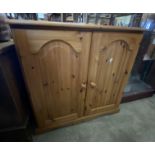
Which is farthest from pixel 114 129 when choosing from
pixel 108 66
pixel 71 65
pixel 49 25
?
pixel 49 25

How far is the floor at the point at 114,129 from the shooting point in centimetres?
132

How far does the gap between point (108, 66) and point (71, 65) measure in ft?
A: 1.43

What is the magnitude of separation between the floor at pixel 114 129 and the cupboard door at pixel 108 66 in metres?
0.21

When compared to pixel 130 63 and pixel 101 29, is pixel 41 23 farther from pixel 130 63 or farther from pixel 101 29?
pixel 130 63

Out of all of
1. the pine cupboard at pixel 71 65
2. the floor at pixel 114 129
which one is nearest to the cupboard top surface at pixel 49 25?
the pine cupboard at pixel 71 65

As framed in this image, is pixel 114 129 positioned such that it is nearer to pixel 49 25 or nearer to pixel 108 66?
pixel 108 66

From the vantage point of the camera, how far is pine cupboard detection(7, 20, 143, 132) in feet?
2.64

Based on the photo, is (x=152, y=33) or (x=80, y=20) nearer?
(x=152, y=33)

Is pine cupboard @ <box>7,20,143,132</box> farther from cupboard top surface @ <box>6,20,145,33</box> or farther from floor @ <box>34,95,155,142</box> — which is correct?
floor @ <box>34,95,155,142</box>

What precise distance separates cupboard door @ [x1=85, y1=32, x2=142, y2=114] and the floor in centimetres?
21

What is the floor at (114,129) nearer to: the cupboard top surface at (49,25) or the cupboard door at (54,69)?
the cupboard door at (54,69)
